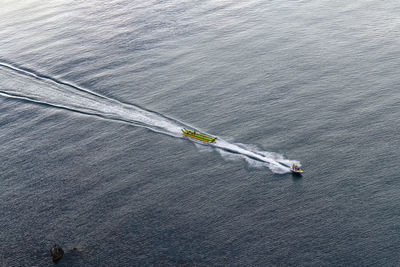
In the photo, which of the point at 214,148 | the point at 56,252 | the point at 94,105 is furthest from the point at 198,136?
the point at 56,252

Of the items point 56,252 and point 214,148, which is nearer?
point 56,252

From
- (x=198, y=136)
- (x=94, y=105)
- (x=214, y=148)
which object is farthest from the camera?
(x=94, y=105)

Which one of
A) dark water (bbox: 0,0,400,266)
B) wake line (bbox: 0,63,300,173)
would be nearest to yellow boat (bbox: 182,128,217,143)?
wake line (bbox: 0,63,300,173)

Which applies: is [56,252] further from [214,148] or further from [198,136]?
[198,136]

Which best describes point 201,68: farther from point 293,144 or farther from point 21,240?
point 21,240

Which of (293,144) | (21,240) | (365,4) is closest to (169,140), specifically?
(293,144)
